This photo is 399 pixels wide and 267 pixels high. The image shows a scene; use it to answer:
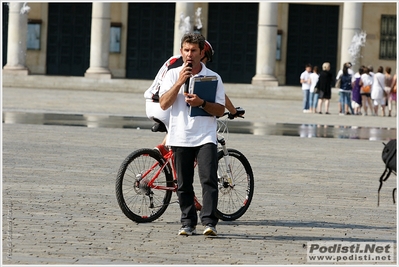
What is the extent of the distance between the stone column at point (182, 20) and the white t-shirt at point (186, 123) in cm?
3338

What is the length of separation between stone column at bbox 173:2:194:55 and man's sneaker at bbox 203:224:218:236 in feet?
111

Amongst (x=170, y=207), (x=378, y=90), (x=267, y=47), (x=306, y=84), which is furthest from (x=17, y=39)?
(x=170, y=207)

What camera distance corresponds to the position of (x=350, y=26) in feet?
136

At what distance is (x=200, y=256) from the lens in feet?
24.7

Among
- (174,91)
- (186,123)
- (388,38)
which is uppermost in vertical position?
(388,38)

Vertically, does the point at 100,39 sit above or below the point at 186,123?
above

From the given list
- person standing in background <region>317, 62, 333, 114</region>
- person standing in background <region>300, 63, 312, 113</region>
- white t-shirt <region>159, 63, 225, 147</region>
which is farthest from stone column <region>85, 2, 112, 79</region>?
white t-shirt <region>159, 63, 225, 147</region>

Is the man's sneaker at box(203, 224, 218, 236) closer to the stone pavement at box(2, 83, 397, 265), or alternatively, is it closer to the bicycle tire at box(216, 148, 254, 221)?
the stone pavement at box(2, 83, 397, 265)

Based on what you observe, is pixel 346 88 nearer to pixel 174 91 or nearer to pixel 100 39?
pixel 100 39

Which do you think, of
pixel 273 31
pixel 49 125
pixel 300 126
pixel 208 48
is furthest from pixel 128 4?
pixel 208 48

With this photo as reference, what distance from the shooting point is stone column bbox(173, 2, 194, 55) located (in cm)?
4225

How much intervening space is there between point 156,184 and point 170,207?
113 centimetres

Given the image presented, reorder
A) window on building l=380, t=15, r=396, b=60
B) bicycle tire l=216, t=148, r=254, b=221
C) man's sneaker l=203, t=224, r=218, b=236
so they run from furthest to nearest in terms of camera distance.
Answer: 1. window on building l=380, t=15, r=396, b=60
2. bicycle tire l=216, t=148, r=254, b=221
3. man's sneaker l=203, t=224, r=218, b=236

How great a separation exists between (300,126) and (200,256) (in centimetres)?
1711
